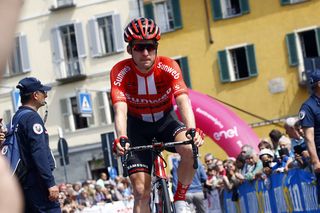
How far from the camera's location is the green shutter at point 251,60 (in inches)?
1870

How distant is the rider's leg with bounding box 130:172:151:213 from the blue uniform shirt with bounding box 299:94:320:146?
308 centimetres

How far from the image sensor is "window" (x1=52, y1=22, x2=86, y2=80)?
53312mm

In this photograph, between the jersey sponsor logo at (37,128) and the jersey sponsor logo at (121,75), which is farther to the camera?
the jersey sponsor logo at (37,128)

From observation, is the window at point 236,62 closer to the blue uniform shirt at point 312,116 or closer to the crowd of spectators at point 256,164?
the crowd of spectators at point 256,164

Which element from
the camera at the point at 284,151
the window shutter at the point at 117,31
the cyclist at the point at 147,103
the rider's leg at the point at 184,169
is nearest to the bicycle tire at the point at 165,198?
the cyclist at the point at 147,103

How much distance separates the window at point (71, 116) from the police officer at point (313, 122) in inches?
1649

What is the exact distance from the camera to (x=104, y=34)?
175 feet

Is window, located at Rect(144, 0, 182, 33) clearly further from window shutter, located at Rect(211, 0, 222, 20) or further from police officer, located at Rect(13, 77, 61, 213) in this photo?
police officer, located at Rect(13, 77, 61, 213)

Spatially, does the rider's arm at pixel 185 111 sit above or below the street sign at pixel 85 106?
below

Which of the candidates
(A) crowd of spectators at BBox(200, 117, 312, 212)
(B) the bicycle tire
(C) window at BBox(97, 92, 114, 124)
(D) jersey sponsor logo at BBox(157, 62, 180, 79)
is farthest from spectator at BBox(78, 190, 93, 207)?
(C) window at BBox(97, 92, 114, 124)

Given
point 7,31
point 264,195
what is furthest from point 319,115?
point 7,31

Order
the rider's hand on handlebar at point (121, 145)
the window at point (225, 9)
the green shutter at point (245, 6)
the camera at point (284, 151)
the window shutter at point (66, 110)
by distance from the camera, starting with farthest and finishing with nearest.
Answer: the window shutter at point (66, 110), the window at point (225, 9), the green shutter at point (245, 6), the camera at point (284, 151), the rider's hand on handlebar at point (121, 145)

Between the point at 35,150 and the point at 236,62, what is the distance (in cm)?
3969

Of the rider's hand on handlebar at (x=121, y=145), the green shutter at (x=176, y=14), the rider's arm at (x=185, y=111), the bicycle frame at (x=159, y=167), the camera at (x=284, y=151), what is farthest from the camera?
the green shutter at (x=176, y=14)
